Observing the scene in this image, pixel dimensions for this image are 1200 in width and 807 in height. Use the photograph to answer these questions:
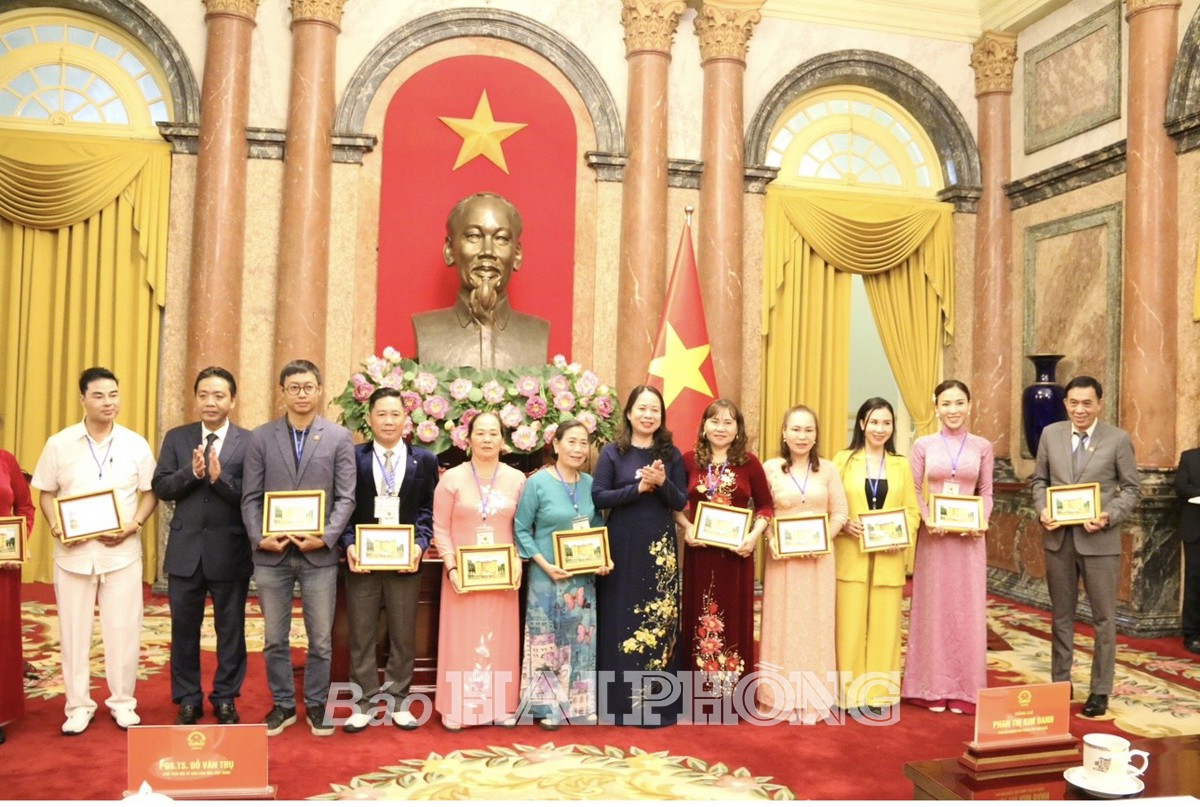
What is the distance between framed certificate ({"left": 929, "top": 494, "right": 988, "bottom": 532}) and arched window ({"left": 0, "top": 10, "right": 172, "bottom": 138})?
239 inches

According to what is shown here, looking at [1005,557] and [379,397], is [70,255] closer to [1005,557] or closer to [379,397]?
[379,397]

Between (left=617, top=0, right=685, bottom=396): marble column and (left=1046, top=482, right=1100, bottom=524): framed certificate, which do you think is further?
(left=617, top=0, right=685, bottom=396): marble column

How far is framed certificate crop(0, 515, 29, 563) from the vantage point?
375 cm

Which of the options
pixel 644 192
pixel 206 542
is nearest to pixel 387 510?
pixel 206 542

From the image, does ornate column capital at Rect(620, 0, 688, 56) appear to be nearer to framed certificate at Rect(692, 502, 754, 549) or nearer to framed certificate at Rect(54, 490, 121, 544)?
framed certificate at Rect(692, 502, 754, 549)

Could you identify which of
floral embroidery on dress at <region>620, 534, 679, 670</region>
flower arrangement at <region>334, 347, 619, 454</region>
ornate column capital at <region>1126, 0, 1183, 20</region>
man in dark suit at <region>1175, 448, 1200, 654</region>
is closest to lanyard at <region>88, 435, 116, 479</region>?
flower arrangement at <region>334, 347, 619, 454</region>

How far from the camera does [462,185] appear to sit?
7.36 meters

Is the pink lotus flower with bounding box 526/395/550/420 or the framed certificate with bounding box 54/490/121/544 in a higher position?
the pink lotus flower with bounding box 526/395/550/420

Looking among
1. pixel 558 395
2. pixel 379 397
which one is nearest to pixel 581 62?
pixel 558 395

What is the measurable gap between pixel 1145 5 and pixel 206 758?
7.25 meters

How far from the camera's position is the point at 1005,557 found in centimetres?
762

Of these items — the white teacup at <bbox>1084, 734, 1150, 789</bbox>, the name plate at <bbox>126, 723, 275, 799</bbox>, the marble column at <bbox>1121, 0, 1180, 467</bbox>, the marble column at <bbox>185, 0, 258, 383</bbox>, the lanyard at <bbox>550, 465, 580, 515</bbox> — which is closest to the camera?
the name plate at <bbox>126, 723, 275, 799</bbox>

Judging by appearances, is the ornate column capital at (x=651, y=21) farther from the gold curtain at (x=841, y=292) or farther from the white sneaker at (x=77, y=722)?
the white sneaker at (x=77, y=722)

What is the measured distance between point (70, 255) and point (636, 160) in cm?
416
